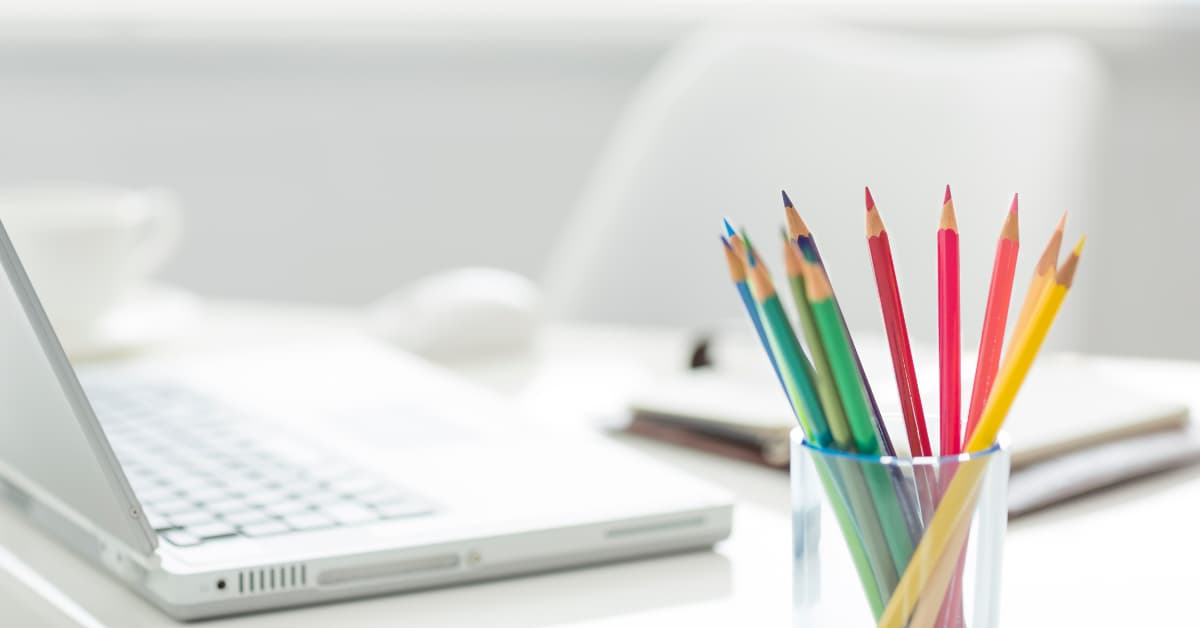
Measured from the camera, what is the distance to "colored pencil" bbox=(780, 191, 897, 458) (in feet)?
1.32

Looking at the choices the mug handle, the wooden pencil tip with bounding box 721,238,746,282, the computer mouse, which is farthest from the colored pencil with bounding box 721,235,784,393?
the mug handle

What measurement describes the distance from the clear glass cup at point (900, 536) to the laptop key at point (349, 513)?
196 mm

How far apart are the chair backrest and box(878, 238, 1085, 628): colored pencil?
73cm

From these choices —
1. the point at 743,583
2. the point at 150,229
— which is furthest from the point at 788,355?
the point at 150,229

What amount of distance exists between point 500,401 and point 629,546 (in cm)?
20

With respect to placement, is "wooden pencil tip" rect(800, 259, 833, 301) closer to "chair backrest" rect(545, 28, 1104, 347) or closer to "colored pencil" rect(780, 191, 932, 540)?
"colored pencil" rect(780, 191, 932, 540)

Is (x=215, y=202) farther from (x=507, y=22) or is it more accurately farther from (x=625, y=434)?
(x=625, y=434)

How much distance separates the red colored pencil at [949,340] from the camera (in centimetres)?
43

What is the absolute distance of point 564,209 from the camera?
2189mm

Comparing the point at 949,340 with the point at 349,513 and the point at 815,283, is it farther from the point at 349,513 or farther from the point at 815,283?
the point at 349,513

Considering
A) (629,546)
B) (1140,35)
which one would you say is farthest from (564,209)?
(629,546)

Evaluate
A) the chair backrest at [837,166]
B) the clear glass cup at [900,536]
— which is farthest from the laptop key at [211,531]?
the chair backrest at [837,166]

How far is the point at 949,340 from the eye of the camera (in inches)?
17.4

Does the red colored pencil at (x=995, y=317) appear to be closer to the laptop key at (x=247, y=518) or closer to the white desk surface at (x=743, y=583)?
the white desk surface at (x=743, y=583)
